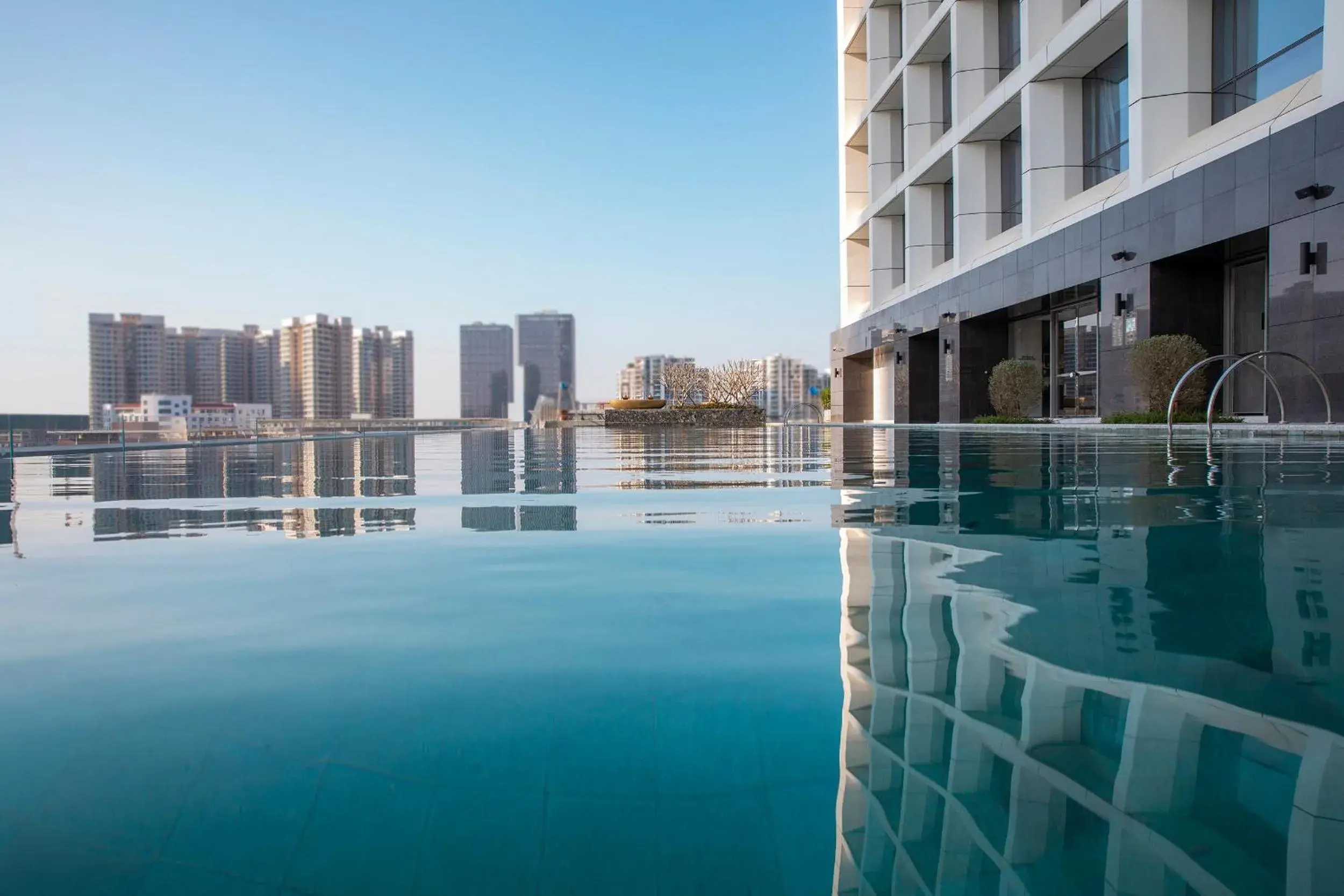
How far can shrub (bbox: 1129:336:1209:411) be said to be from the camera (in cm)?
1502

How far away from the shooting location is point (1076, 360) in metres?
22.8

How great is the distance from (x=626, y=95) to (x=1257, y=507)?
45319 mm

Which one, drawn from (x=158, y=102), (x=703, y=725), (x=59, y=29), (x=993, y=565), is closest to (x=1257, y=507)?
(x=993, y=565)

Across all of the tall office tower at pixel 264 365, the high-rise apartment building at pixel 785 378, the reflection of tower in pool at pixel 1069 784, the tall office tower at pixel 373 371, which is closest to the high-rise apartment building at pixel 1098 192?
the reflection of tower in pool at pixel 1069 784

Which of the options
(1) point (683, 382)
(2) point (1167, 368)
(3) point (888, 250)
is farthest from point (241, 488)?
(1) point (683, 382)

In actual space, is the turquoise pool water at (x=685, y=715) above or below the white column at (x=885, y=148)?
below

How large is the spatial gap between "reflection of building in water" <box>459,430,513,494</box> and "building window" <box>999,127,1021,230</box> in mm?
16494

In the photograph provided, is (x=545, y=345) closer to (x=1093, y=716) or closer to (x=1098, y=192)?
(x=1098, y=192)

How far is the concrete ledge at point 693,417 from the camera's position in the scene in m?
34.0

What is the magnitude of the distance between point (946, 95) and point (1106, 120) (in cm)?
902

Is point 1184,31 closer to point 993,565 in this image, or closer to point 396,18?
point 993,565

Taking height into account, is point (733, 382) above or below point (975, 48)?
below

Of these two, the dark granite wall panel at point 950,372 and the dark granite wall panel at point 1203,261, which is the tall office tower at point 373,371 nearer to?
the dark granite wall panel at point 950,372

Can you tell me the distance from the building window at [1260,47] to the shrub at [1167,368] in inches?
163
